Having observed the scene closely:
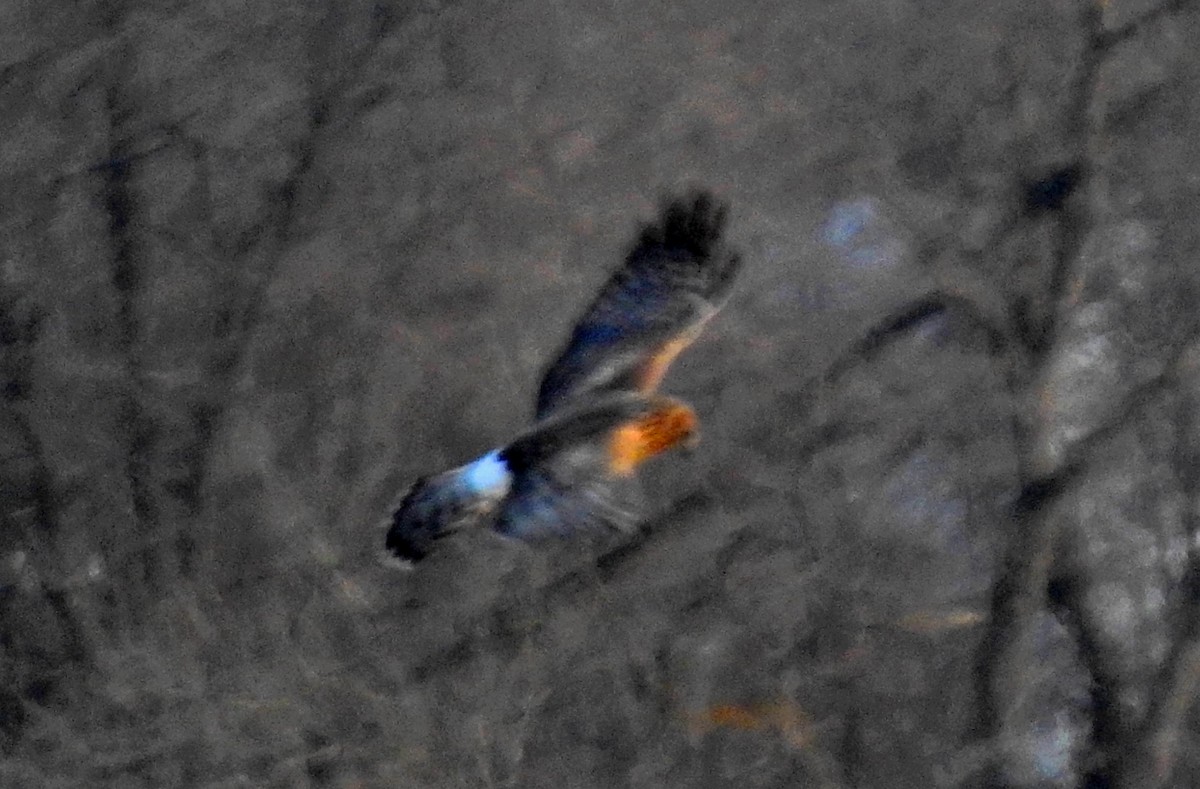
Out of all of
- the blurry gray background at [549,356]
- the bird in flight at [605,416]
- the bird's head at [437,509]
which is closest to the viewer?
the bird in flight at [605,416]

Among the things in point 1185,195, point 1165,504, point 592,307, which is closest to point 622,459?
point 592,307

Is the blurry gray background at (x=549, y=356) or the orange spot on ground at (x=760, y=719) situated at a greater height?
the blurry gray background at (x=549, y=356)

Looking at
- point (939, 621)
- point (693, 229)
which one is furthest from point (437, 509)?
point (939, 621)

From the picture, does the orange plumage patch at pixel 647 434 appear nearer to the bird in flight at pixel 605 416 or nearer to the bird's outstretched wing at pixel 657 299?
the bird in flight at pixel 605 416

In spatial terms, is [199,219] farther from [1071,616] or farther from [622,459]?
[1071,616]

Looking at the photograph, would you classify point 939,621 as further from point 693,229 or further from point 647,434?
point 693,229

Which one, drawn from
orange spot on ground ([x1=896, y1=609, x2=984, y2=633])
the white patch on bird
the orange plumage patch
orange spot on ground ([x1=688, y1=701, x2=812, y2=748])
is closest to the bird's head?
the white patch on bird

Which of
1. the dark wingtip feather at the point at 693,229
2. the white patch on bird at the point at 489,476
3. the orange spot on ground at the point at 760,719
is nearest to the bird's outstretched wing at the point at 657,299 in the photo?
the dark wingtip feather at the point at 693,229

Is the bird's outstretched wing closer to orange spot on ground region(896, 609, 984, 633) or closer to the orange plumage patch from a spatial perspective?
the orange plumage patch
